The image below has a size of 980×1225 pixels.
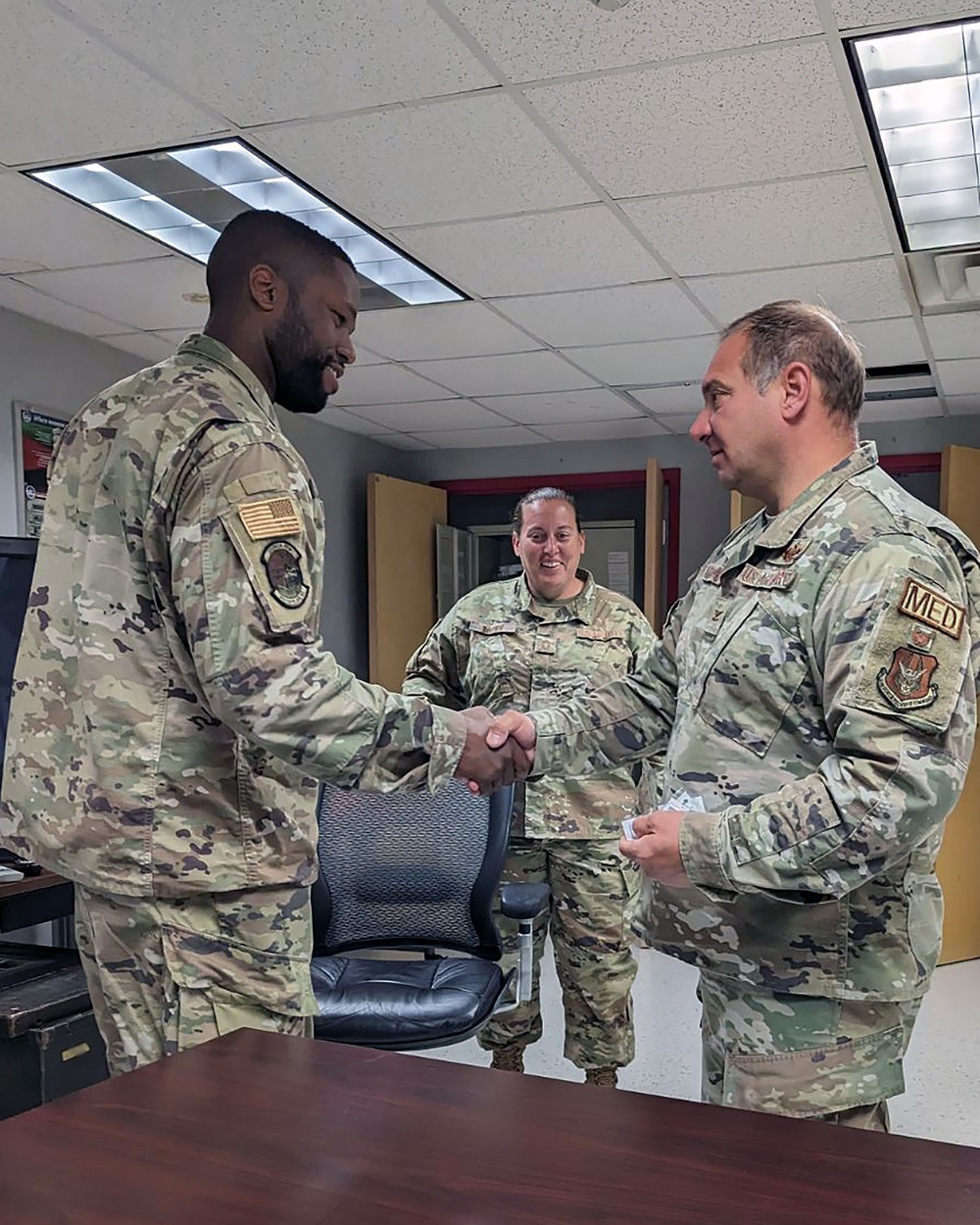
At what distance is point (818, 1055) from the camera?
129cm

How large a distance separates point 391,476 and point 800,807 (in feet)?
14.9

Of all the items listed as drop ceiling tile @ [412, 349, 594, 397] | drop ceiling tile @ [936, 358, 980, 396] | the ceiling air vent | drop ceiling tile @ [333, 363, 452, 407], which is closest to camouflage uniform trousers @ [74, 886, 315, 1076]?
the ceiling air vent

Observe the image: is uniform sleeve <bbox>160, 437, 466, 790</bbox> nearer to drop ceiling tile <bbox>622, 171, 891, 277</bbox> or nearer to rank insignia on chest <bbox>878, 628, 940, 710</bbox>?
rank insignia on chest <bbox>878, 628, 940, 710</bbox>

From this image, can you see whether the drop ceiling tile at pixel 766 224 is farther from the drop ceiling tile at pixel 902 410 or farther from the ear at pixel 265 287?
the drop ceiling tile at pixel 902 410

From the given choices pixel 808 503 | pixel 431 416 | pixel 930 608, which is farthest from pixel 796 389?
pixel 431 416

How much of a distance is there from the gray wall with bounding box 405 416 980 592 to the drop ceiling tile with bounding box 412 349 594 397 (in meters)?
1.15

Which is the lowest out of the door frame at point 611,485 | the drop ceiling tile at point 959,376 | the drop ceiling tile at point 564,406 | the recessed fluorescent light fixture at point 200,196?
the door frame at point 611,485

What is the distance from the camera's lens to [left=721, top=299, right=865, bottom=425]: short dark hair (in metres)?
1.40

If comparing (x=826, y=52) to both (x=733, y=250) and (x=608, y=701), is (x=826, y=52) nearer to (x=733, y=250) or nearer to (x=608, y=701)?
(x=733, y=250)

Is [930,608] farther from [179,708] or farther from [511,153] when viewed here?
A: [511,153]

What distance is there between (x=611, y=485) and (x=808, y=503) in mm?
4171

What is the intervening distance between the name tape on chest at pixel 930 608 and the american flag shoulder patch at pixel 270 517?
28.5 inches

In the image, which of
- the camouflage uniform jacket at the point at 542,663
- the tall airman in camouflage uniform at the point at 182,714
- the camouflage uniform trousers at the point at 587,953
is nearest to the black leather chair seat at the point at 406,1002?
the camouflage uniform trousers at the point at 587,953

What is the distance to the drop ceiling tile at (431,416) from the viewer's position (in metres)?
4.61
